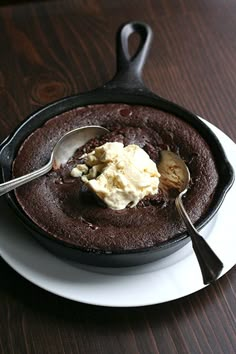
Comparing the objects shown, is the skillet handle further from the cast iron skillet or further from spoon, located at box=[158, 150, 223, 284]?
spoon, located at box=[158, 150, 223, 284]

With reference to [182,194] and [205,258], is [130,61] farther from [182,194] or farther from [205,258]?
[205,258]

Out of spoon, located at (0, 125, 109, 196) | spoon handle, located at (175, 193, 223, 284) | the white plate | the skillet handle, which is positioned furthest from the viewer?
the skillet handle

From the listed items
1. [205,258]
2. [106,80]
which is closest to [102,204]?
[205,258]

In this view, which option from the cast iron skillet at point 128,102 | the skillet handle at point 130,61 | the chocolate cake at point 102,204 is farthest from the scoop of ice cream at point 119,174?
the skillet handle at point 130,61

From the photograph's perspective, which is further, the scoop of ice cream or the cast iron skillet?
the scoop of ice cream

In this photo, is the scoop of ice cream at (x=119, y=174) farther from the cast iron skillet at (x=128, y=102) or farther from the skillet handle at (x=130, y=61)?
the skillet handle at (x=130, y=61)

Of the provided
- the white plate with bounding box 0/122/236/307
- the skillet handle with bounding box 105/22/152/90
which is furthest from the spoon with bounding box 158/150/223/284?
the skillet handle with bounding box 105/22/152/90

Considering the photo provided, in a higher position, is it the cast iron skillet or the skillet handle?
the skillet handle

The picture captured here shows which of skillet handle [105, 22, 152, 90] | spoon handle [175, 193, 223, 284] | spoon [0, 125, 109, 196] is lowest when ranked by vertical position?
spoon handle [175, 193, 223, 284]
